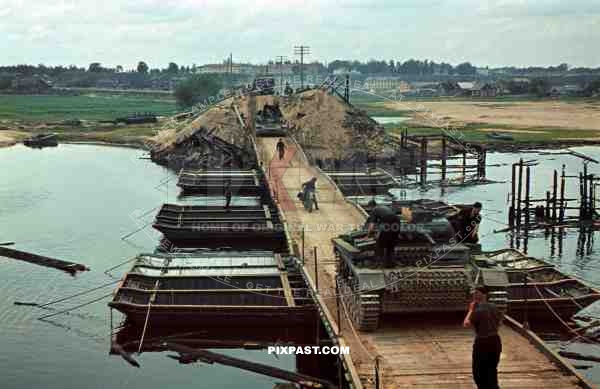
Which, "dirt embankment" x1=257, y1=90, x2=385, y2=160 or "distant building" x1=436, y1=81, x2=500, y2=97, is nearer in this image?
"dirt embankment" x1=257, y1=90, x2=385, y2=160

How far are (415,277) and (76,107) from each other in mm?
141025

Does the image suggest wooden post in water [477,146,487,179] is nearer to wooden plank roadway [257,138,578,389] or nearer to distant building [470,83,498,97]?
wooden plank roadway [257,138,578,389]

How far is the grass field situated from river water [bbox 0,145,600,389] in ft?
157

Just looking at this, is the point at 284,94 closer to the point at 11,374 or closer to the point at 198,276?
the point at 198,276

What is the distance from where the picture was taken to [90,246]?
1538 inches

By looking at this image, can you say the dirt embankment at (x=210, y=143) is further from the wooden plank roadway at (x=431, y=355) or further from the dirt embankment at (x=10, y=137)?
the wooden plank roadway at (x=431, y=355)

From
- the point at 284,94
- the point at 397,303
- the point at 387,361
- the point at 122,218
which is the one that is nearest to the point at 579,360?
the point at 397,303

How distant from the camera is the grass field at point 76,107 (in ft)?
425

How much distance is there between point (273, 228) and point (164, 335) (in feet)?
45.8

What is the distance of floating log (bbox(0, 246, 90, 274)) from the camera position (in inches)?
1335

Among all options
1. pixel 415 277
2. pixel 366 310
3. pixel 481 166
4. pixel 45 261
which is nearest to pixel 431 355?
pixel 366 310

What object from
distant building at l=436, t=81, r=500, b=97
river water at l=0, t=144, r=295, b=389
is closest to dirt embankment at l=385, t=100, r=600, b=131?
distant building at l=436, t=81, r=500, b=97

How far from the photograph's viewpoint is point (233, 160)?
67062 millimetres

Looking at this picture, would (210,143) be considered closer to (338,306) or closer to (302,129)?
(302,129)
